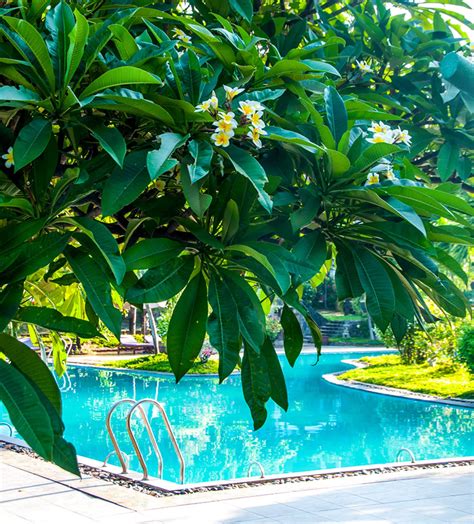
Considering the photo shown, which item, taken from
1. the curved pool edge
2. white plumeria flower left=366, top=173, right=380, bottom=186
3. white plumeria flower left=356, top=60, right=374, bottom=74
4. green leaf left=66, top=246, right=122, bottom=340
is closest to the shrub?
the curved pool edge

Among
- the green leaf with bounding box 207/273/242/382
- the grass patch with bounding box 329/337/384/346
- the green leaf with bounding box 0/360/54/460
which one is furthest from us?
the grass patch with bounding box 329/337/384/346

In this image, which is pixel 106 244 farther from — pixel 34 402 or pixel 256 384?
pixel 256 384

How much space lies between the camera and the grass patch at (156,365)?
1469 centimetres

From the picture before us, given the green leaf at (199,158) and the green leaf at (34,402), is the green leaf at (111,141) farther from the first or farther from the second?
the green leaf at (34,402)

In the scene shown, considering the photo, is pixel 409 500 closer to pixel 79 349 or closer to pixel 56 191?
pixel 56 191

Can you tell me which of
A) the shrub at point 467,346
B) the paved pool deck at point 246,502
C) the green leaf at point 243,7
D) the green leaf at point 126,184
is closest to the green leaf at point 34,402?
the green leaf at point 126,184

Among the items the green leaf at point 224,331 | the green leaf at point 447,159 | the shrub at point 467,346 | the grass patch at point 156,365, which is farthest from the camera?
the grass patch at point 156,365

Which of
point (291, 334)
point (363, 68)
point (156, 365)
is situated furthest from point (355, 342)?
point (291, 334)

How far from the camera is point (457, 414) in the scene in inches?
412

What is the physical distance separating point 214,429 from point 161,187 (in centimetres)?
840

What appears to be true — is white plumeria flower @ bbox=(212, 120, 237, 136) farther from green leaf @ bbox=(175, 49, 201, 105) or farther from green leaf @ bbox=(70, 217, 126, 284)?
green leaf @ bbox=(70, 217, 126, 284)

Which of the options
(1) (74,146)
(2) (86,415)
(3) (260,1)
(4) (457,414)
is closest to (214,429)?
(2) (86,415)

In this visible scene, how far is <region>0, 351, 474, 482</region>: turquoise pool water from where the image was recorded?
7922mm

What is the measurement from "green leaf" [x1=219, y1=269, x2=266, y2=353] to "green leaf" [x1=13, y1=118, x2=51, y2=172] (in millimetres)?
354
